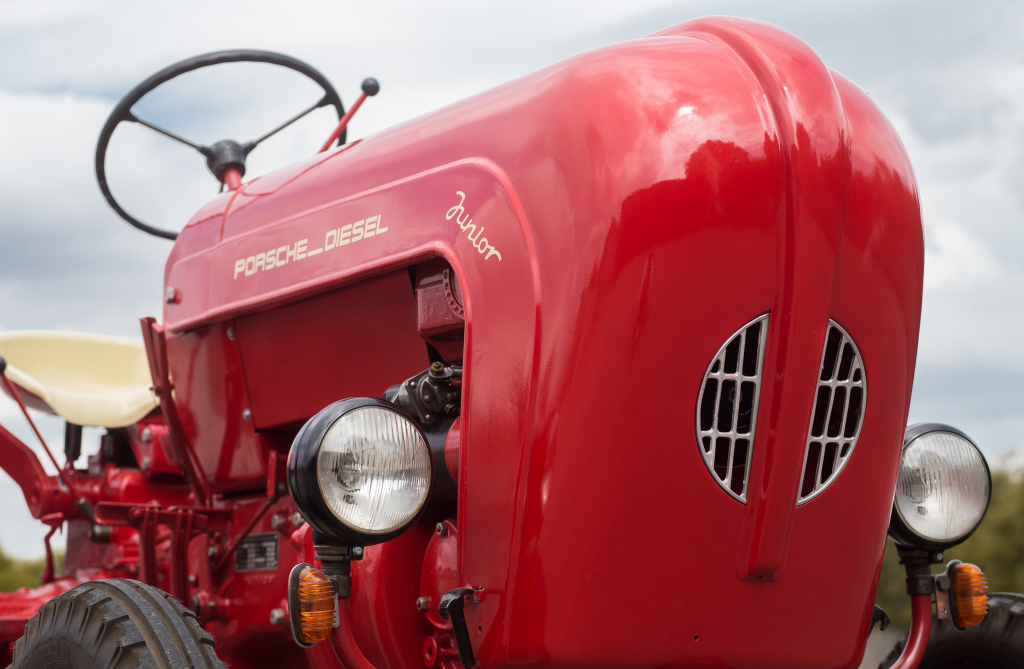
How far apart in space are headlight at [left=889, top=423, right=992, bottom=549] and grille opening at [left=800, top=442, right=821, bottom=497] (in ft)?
1.37

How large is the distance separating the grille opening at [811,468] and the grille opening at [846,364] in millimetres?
141

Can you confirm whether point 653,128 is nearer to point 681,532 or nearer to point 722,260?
→ point 722,260

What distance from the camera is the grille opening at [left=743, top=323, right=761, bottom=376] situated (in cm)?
200

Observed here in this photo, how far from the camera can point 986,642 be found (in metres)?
2.76

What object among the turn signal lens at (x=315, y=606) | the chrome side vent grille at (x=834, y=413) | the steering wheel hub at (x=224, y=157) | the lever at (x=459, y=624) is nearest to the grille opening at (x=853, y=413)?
the chrome side vent grille at (x=834, y=413)

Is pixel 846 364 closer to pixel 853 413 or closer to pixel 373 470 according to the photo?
pixel 853 413

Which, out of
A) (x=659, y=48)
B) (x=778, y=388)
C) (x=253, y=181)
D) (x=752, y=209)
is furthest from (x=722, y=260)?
(x=253, y=181)

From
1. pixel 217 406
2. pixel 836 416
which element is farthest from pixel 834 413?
pixel 217 406

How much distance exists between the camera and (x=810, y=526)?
207cm

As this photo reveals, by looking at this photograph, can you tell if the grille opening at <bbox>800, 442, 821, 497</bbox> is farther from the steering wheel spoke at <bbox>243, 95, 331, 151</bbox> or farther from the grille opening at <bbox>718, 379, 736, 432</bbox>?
the steering wheel spoke at <bbox>243, 95, 331, 151</bbox>

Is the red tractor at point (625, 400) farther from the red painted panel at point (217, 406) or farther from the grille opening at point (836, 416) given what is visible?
the red painted panel at point (217, 406)

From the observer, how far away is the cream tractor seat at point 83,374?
3.62 meters

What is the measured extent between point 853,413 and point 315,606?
3.49 feet

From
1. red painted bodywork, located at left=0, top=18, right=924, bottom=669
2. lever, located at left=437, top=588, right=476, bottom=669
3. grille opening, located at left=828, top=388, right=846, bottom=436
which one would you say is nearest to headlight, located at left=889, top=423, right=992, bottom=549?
red painted bodywork, located at left=0, top=18, right=924, bottom=669
